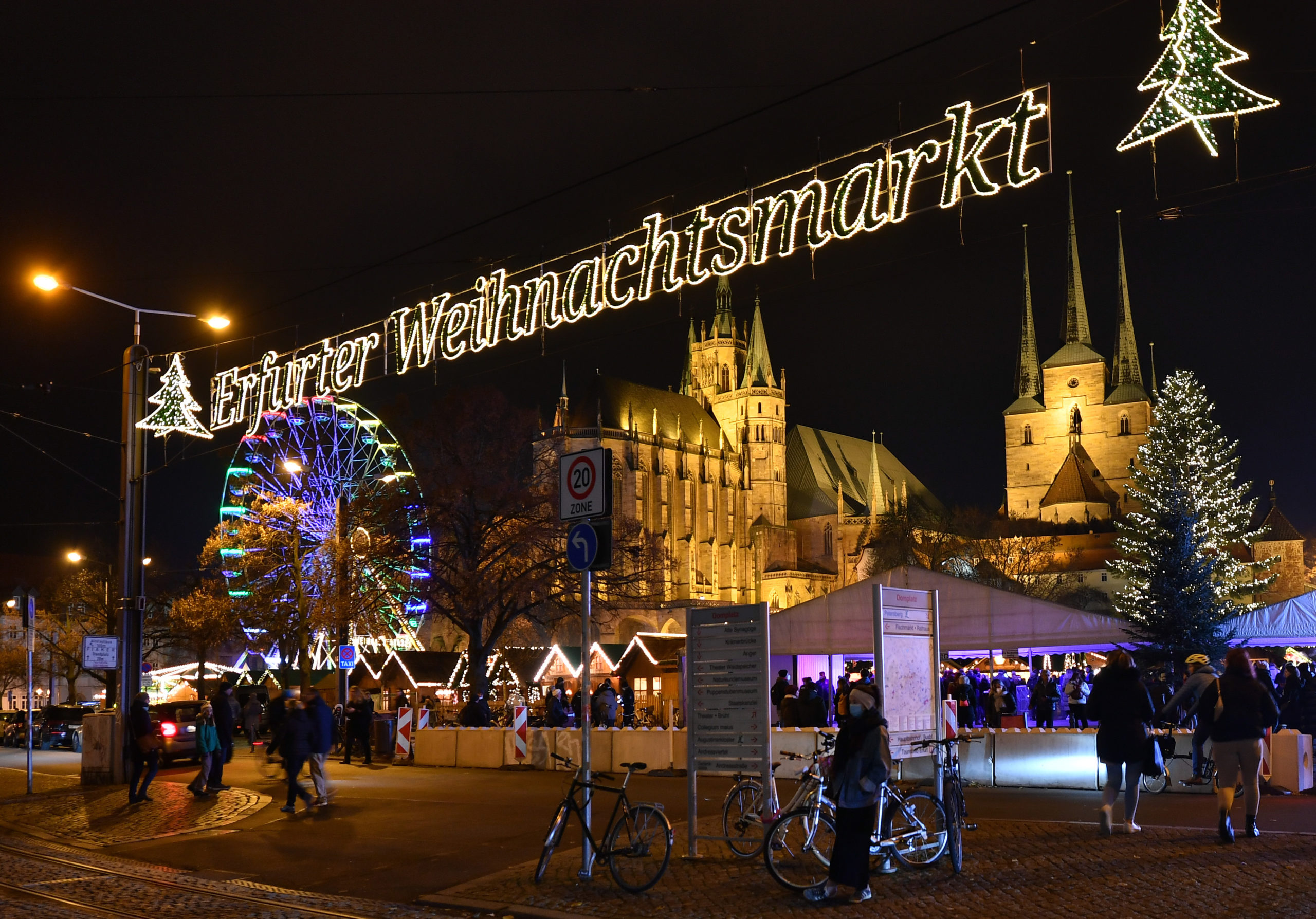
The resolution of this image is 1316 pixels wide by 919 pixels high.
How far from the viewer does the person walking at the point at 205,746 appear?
17.0 meters

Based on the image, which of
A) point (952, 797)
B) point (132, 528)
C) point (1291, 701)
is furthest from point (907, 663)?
point (132, 528)

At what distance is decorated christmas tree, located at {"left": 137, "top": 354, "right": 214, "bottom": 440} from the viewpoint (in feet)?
66.0

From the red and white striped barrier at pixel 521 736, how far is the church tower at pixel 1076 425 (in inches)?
3707

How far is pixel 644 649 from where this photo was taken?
3519 cm

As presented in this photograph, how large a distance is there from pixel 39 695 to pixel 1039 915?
8375 centimetres

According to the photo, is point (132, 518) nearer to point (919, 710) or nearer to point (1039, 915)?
point (919, 710)

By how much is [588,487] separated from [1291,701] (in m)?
14.0

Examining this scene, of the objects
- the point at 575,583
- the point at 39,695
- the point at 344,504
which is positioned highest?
the point at 344,504

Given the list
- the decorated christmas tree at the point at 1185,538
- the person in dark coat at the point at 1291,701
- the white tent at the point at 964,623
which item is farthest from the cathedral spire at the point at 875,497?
the person in dark coat at the point at 1291,701

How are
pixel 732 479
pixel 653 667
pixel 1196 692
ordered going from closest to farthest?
pixel 1196 692 < pixel 653 667 < pixel 732 479

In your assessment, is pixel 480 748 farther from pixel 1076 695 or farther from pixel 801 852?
pixel 801 852

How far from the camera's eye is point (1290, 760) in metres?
14.5

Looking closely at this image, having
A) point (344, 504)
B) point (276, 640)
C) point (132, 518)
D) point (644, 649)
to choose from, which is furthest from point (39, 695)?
point (132, 518)

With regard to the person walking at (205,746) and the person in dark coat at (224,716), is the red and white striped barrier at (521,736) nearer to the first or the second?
the person in dark coat at (224,716)
